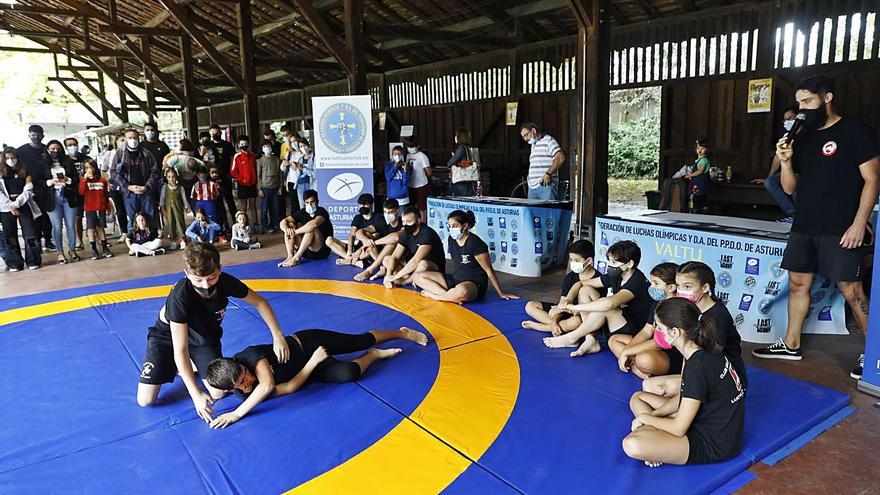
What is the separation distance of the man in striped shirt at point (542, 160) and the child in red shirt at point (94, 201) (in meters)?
6.70

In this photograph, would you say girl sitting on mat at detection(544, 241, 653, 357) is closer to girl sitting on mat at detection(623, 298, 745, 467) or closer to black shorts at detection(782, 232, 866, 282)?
black shorts at detection(782, 232, 866, 282)

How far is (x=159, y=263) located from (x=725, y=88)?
10.3 meters

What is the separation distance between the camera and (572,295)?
191 inches

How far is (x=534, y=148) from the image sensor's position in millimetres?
8430

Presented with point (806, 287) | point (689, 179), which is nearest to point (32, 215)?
point (806, 287)

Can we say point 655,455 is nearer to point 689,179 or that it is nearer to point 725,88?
point 689,179

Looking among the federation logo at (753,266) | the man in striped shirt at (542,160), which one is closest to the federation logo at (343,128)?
the man in striped shirt at (542,160)

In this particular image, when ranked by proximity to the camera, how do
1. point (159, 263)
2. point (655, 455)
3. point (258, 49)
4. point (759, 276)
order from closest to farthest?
point (655, 455), point (759, 276), point (159, 263), point (258, 49)

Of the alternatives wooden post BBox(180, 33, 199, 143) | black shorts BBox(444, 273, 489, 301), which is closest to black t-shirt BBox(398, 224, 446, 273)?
black shorts BBox(444, 273, 489, 301)

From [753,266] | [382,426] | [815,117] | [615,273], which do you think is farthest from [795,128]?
[382,426]

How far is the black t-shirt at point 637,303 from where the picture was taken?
176 inches

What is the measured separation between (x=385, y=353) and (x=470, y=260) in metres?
1.86

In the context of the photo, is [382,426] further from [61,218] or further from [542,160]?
[61,218]

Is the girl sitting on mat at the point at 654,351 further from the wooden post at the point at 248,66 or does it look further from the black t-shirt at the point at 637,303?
the wooden post at the point at 248,66
